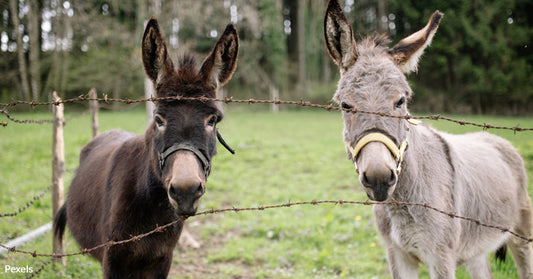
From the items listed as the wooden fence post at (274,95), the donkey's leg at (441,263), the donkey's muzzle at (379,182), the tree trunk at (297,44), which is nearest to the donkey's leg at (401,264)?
the donkey's leg at (441,263)

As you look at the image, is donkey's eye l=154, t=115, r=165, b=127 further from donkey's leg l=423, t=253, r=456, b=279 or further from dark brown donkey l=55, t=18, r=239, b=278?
donkey's leg l=423, t=253, r=456, b=279

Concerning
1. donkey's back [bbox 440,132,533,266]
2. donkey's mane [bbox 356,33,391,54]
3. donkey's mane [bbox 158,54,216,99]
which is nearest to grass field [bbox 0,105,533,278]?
donkey's mane [bbox 158,54,216,99]

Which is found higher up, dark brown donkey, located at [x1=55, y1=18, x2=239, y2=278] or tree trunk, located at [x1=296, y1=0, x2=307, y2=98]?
tree trunk, located at [x1=296, y1=0, x2=307, y2=98]

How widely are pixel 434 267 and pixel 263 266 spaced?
2.70m

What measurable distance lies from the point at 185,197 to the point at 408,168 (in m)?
1.68

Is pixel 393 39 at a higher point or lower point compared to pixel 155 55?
higher

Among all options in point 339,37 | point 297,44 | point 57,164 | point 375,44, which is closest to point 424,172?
point 375,44

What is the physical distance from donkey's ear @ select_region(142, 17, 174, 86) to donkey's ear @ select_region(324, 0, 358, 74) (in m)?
1.23

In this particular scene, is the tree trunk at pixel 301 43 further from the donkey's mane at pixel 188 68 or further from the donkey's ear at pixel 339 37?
the donkey's mane at pixel 188 68

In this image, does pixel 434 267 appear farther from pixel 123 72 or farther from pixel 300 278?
pixel 123 72

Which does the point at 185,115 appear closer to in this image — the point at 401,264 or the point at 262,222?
the point at 401,264

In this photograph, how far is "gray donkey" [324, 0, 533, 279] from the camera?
2197mm

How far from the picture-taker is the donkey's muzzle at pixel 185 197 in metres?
2.03

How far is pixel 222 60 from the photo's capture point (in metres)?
2.69
